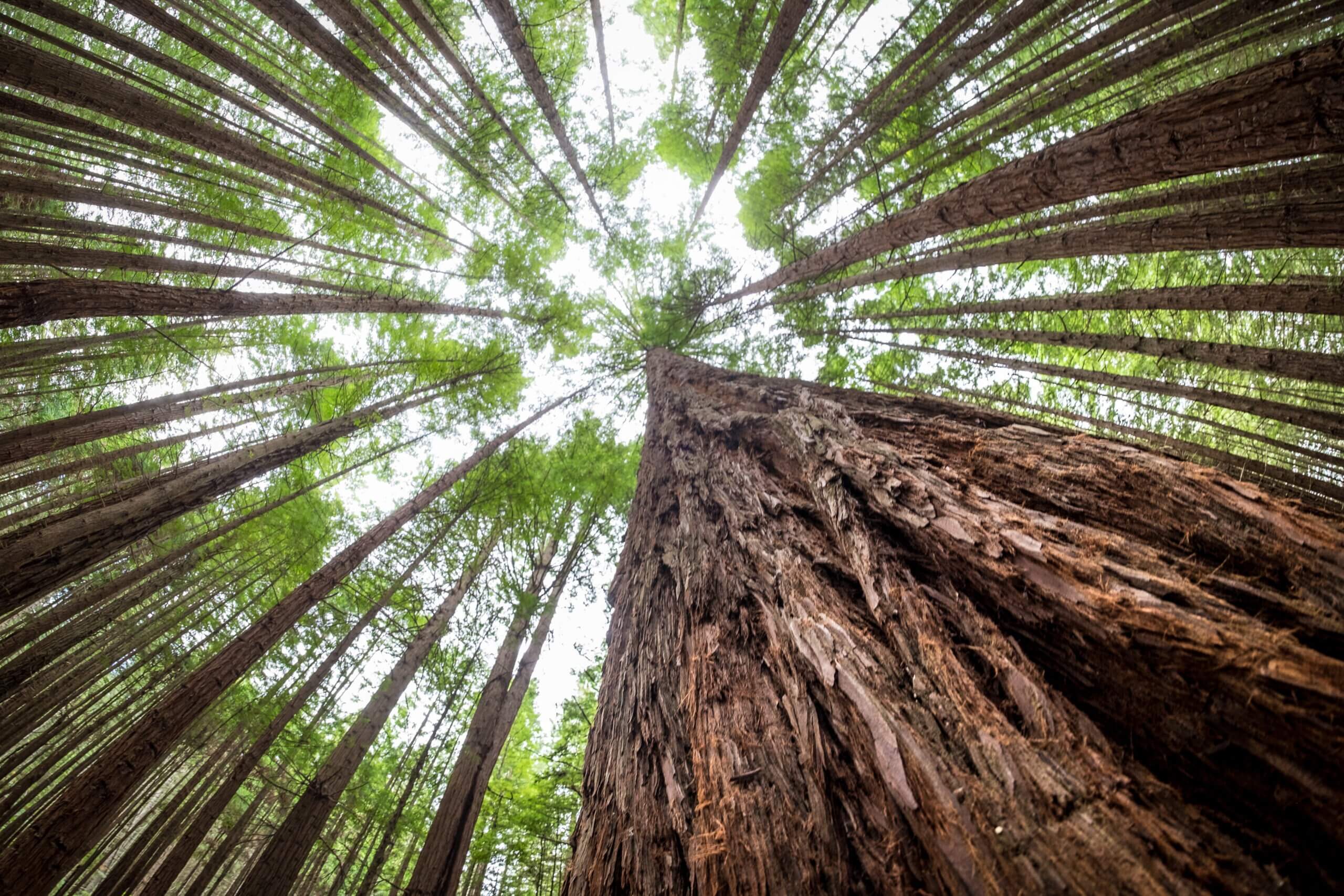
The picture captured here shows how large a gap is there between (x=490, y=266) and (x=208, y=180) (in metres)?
3.70

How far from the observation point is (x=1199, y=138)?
6.41 ft

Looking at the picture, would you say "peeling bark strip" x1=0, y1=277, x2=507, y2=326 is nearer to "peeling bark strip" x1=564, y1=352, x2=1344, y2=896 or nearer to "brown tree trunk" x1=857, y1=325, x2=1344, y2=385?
"peeling bark strip" x1=564, y1=352, x2=1344, y2=896

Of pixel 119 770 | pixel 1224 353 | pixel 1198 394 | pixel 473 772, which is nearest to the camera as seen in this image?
pixel 119 770

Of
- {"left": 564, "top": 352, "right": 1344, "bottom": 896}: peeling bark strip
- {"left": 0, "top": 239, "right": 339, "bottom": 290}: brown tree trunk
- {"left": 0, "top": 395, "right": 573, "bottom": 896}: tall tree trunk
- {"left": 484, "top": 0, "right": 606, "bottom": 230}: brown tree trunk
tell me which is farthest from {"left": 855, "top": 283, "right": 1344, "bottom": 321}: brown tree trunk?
{"left": 0, "top": 395, "right": 573, "bottom": 896}: tall tree trunk

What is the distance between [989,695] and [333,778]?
699 centimetres

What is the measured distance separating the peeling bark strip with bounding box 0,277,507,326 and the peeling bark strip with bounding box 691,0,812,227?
18.7ft

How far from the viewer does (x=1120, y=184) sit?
7.47 ft

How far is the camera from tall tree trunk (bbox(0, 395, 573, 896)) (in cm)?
298

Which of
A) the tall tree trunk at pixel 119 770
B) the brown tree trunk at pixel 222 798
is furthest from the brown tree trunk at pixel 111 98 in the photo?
the brown tree trunk at pixel 222 798

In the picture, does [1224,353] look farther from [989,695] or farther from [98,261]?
[98,261]

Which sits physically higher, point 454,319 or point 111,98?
point 111,98

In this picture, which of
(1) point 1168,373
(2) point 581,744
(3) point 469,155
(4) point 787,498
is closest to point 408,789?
(2) point 581,744

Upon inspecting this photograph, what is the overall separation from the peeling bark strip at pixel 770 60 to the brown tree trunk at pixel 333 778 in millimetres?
6960

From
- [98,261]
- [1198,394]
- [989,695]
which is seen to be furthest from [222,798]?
[1198,394]
